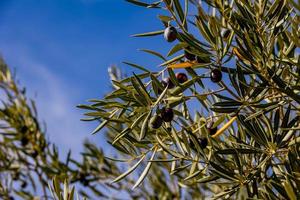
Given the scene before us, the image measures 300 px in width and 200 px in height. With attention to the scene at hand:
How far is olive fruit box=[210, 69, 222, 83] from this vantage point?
93 cm

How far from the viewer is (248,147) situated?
3.27ft

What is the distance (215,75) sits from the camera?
93cm

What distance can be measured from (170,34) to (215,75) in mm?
102

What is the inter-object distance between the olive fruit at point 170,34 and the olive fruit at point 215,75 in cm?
9

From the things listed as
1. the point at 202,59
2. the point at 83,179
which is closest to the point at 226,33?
the point at 202,59

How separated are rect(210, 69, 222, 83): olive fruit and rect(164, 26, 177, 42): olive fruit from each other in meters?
0.09

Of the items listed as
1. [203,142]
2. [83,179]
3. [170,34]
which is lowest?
[203,142]

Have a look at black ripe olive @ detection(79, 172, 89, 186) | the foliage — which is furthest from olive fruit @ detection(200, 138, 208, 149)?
black ripe olive @ detection(79, 172, 89, 186)

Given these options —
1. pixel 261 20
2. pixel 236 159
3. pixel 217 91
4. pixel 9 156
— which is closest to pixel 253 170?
pixel 236 159

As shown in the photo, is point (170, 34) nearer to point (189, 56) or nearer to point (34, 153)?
point (189, 56)

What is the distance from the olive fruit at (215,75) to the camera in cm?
93

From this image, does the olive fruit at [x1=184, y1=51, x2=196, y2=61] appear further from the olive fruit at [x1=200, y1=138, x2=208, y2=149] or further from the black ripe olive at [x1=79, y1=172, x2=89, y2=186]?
the black ripe olive at [x1=79, y1=172, x2=89, y2=186]

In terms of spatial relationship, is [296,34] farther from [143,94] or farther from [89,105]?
[89,105]

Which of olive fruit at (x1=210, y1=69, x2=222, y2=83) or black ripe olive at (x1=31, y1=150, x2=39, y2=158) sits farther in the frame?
black ripe olive at (x1=31, y1=150, x2=39, y2=158)
